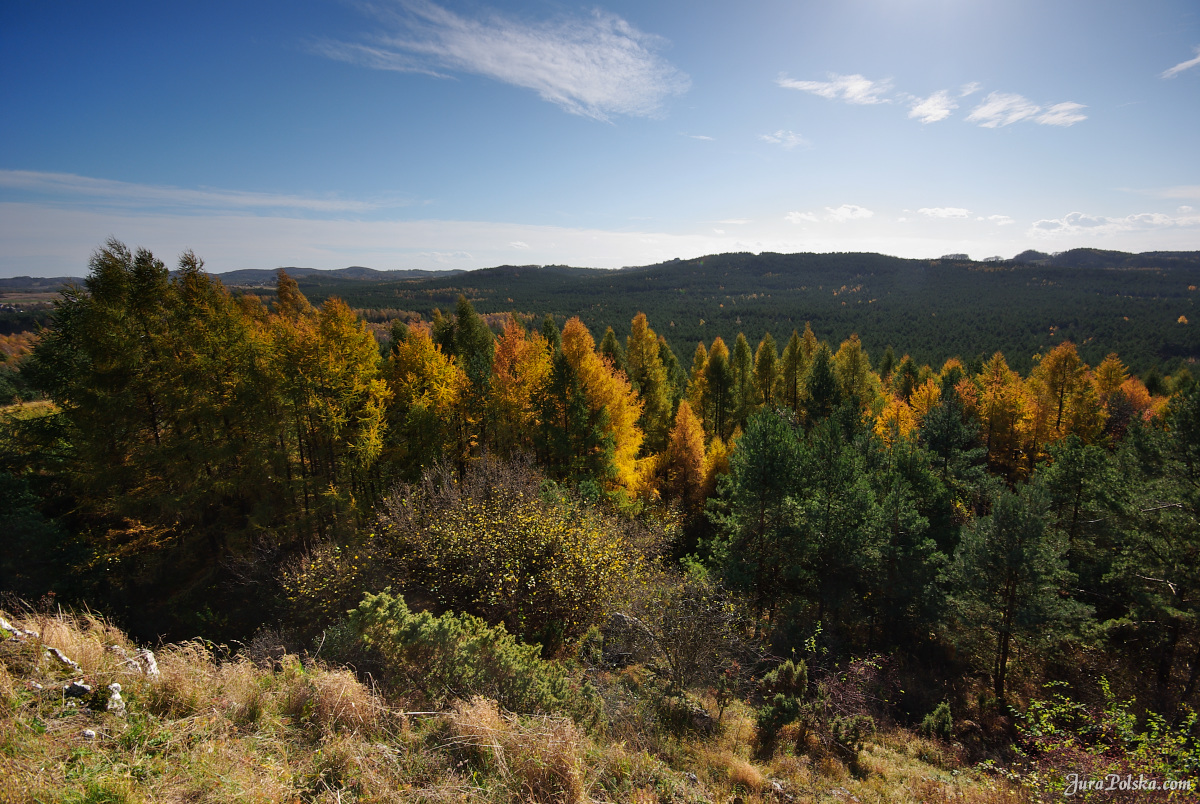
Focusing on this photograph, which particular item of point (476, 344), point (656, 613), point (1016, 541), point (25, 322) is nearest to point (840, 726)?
point (656, 613)

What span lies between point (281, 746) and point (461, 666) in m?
2.71

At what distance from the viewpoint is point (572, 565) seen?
1165 cm

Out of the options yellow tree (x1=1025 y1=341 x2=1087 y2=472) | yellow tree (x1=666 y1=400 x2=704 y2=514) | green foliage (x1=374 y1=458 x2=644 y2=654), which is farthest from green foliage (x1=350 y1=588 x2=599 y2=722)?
yellow tree (x1=1025 y1=341 x2=1087 y2=472)

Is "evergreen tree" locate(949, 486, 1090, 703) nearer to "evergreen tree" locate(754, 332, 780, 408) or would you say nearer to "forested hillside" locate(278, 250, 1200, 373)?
"evergreen tree" locate(754, 332, 780, 408)

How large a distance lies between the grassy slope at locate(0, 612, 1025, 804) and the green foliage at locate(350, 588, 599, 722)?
67 cm

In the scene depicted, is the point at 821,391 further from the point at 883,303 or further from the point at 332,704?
the point at 883,303

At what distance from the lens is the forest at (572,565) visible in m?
7.93

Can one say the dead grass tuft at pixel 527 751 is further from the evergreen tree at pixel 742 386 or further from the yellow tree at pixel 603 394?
the evergreen tree at pixel 742 386

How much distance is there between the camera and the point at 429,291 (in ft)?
→ 495

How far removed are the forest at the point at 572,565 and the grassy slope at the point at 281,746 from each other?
0.28 ft

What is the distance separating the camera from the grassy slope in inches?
175

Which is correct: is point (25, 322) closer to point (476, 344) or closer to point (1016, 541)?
point (476, 344)

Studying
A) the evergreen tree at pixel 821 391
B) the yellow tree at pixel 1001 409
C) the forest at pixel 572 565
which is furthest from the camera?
the yellow tree at pixel 1001 409

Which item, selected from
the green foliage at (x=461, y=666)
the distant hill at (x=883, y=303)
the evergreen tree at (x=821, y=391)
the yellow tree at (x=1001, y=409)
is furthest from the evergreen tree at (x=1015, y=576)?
the distant hill at (x=883, y=303)
